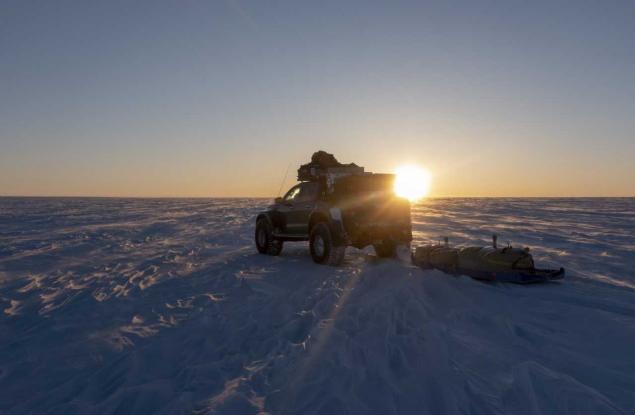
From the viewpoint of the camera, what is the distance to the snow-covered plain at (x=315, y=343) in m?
3.55

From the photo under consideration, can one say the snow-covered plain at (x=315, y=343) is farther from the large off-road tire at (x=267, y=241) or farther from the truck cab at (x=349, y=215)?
the large off-road tire at (x=267, y=241)

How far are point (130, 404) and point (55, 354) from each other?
177cm

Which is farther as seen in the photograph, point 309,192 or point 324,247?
point 309,192

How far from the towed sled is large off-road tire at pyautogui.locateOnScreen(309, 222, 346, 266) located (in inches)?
90.8

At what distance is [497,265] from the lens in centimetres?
785

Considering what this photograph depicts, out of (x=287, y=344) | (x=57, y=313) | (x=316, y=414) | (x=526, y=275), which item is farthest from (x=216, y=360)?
(x=526, y=275)

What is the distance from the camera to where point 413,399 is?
11.4 feet

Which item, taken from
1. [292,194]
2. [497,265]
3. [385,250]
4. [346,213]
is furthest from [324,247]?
[497,265]

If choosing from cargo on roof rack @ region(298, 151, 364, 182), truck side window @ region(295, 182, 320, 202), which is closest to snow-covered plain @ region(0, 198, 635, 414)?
truck side window @ region(295, 182, 320, 202)

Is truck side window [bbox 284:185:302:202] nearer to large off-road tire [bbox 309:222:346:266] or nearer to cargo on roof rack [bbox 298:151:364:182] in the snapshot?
cargo on roof rack [bbox 298:151:364:182]

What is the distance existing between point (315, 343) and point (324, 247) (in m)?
5.44

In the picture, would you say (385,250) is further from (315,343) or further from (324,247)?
(315,343)

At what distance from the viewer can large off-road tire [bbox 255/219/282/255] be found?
40.7 feet

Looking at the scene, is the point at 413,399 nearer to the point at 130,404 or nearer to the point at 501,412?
the point at 501,412
